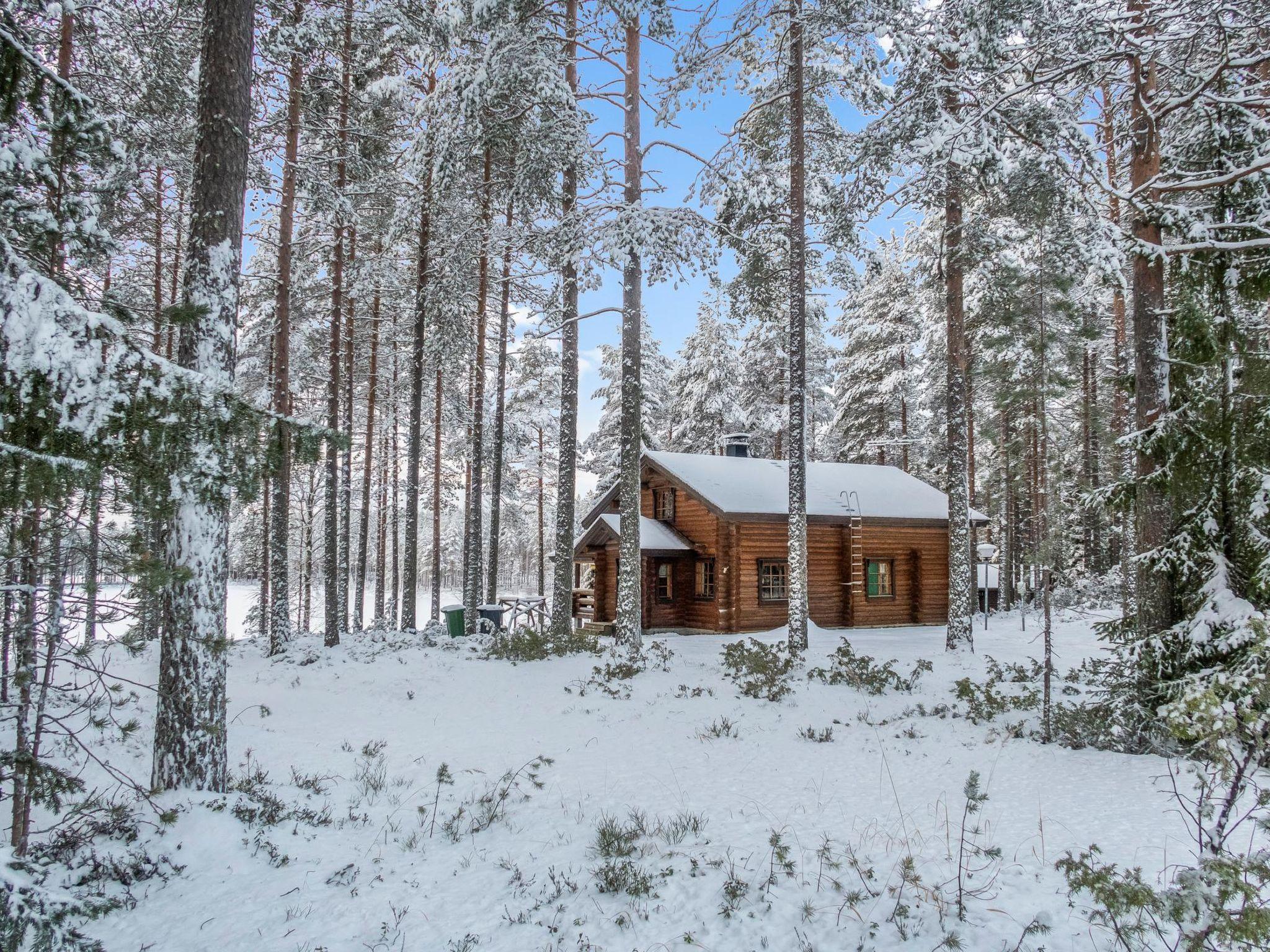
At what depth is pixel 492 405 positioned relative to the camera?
2491cm

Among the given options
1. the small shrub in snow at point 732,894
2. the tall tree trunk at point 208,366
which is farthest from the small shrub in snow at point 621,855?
the tall tree trunk at point 208,366

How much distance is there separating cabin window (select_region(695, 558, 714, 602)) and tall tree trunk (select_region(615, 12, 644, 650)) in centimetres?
709

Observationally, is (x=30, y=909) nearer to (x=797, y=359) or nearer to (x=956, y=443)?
(x=797, y=359)

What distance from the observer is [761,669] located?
1131 cm

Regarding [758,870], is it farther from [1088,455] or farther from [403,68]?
[1088,455]

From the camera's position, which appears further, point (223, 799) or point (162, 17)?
point (162, 17)

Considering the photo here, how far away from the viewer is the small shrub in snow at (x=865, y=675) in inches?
421

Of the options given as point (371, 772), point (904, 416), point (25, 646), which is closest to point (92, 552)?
point (25, 646)

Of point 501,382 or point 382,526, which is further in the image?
point 382,526

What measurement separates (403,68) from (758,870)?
1951 centimetres

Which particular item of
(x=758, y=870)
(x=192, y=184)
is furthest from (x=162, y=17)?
(x=758, y=870)

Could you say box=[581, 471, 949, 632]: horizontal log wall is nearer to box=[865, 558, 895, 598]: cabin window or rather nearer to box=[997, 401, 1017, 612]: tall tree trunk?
box=[865, 558, 895, 598]: cabin window

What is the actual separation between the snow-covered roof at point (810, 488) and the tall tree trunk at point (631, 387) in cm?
571

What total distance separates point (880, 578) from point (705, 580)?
585 cm
